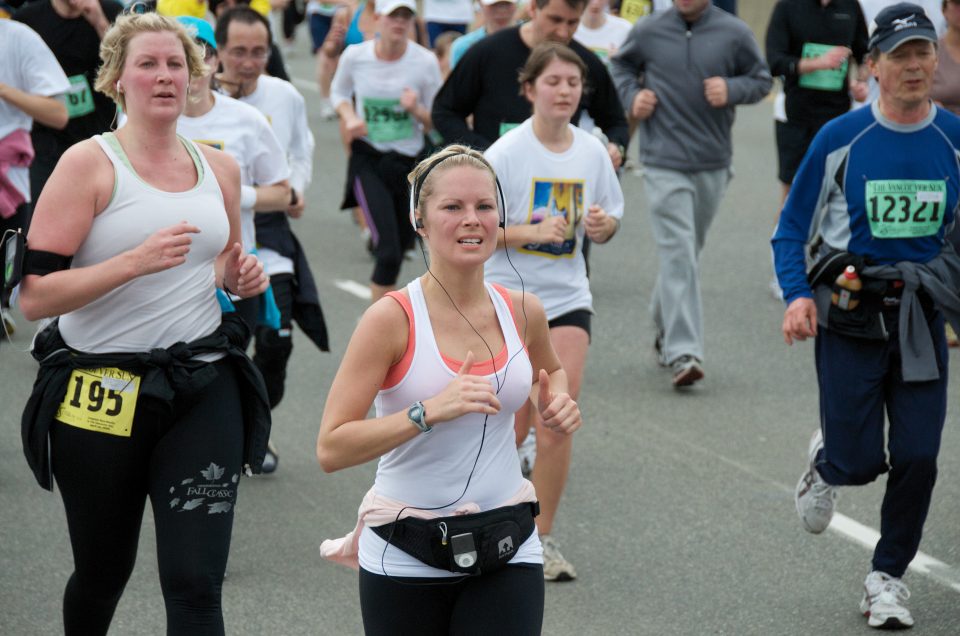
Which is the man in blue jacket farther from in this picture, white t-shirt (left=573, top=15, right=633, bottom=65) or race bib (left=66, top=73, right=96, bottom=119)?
white t-shirt (left=573, top=15, right=633, bottom=65)

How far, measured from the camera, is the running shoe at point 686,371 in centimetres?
818

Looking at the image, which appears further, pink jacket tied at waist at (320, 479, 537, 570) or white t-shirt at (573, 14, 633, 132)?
white t-shirt at (573, 14, 633, 132)

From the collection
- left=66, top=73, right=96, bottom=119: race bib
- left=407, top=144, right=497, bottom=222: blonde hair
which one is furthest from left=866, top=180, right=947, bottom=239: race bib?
left=66, top=73, right=96, bottom=119: race bib

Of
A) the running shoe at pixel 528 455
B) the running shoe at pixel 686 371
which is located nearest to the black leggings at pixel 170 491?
the running shoe at pixel 528 455

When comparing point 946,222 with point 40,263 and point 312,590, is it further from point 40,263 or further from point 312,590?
point 40,263

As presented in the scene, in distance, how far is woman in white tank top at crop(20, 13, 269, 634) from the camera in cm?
406

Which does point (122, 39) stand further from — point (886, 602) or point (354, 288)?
point (354, 288)

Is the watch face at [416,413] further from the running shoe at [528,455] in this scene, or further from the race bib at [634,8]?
the race bib at [634,8]

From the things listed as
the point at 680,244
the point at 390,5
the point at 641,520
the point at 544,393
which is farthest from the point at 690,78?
the point at 544,393

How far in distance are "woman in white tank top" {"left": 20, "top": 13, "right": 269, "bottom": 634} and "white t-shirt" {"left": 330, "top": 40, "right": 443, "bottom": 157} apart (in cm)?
477

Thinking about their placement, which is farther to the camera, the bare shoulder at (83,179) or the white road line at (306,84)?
the white road line at (306,84)

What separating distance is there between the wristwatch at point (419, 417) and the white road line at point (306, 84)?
16.9 metres

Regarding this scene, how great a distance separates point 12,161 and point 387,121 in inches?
103

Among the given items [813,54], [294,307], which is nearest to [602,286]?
[813,54]
